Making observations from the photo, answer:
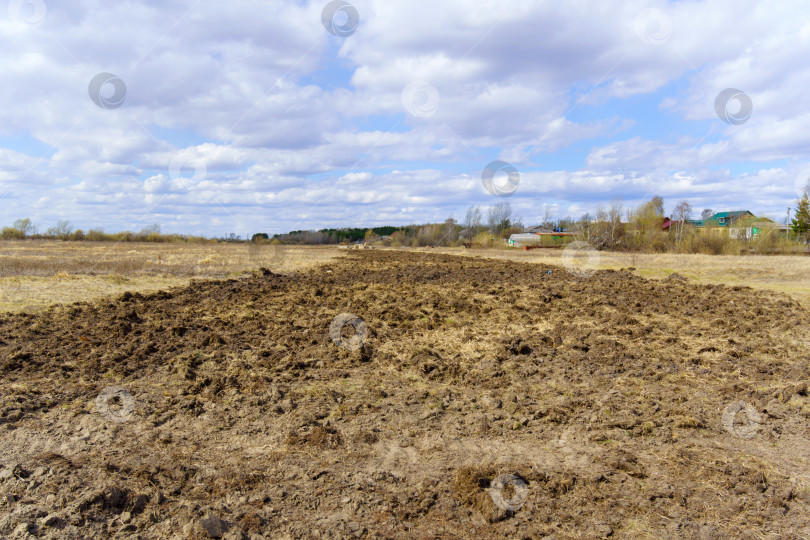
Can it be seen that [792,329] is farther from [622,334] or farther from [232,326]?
[232,326]

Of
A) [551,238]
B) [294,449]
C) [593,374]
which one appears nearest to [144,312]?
[294,449]

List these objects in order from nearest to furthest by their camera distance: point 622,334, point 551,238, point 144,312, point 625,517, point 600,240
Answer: point 625,517 < point 622,334 < point 144,312 < point 600,240 < point 551,238

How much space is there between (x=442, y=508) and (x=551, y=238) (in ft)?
214

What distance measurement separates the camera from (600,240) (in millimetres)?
57250

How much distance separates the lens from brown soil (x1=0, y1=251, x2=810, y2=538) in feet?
12.2

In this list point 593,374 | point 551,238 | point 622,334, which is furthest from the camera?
point 551,238
